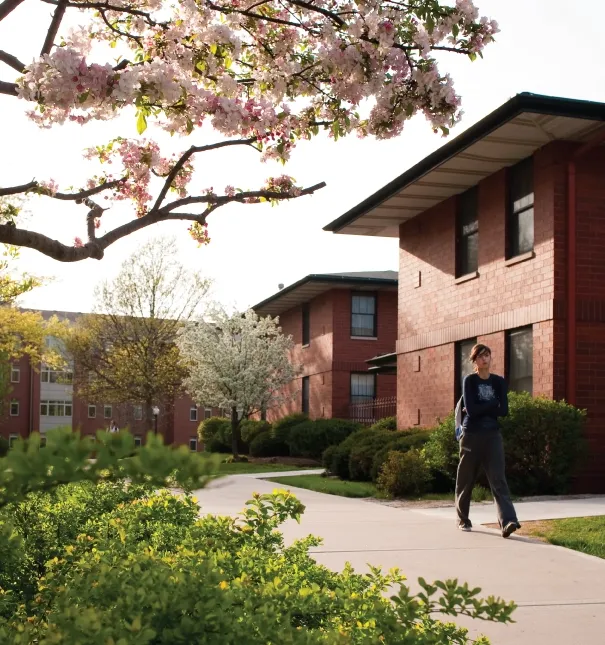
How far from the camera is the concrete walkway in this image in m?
5.37

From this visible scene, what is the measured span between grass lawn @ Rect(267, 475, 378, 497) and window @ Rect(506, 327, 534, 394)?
321 cm

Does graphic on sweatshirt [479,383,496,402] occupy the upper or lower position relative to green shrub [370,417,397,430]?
upper

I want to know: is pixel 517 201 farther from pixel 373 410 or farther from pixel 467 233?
pixel 373 410

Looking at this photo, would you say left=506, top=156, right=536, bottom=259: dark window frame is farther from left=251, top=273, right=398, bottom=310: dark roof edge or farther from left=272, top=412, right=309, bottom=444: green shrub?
left=272, top=412, right=309, bottom=444: green shrub

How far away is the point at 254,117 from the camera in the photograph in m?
7.14

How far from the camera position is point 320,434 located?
27.6 meters

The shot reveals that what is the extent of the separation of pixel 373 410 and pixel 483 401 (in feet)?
70.3

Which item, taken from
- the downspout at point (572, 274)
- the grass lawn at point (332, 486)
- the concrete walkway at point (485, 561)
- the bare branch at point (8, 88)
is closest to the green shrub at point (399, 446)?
the grass lawn at point (332, 486)

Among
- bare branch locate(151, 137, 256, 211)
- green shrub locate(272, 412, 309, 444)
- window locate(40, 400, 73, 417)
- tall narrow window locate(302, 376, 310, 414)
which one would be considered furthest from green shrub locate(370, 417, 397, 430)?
window locate(40, 400, 73, 417)

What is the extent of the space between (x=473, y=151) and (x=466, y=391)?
7613 millimetres

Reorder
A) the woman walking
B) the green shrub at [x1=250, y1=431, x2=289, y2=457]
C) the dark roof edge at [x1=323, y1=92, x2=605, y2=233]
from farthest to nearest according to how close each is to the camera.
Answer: the green shrub at [x1=250, y1=431, x2=289, y2=457] < the dark roof edge at [x1=323, y1=92, x2=605, y2=233] < the woman walking

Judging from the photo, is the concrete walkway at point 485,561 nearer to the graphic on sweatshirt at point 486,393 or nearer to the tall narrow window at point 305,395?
the graphic on sweatshirt at point 486,393

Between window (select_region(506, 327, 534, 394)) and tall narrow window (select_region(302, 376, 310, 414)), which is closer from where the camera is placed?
window (select_region(506, 327, 534, 394))

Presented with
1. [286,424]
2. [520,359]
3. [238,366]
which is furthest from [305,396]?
[520,359]
